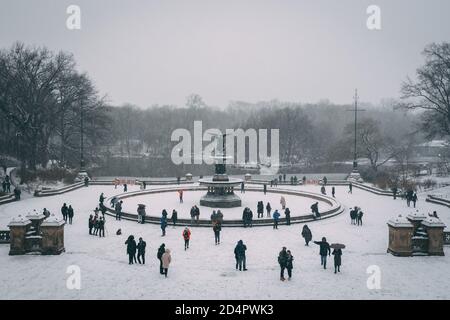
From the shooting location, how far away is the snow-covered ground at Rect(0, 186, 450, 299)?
1369 cm

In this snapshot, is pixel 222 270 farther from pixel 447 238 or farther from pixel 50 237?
pixel 447 238

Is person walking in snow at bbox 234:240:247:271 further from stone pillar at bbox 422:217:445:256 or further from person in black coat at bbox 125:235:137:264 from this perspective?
stone pillar at bbox 422:217:445:256

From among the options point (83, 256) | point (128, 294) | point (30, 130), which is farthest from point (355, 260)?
point (30, 130)

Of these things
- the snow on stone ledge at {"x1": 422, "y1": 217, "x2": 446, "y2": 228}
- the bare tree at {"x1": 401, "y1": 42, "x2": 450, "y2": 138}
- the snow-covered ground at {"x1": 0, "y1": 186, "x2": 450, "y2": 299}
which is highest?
the bare tree at {"x1": 401, "y1": 42, "x2": 450, "y2": 138}

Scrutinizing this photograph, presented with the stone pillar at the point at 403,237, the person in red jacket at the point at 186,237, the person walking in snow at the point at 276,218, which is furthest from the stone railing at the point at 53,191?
the stone pillar at the point at 403,237

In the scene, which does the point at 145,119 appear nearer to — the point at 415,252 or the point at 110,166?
the point at 110,166

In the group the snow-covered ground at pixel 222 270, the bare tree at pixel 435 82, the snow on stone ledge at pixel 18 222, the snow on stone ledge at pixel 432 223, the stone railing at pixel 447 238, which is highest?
the bare tree at pixel 435 82

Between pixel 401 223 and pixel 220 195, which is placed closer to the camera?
pixel 401 223

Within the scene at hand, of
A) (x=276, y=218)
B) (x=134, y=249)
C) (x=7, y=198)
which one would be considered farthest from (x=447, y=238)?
(x=7, y=198)

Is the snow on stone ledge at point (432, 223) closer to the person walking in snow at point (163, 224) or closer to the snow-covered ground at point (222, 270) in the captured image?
the snow-covered ground at point (222, 270)

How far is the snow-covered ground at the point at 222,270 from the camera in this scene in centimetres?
1369

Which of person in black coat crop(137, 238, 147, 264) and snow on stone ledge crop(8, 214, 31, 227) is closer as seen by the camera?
person in black coat crop(137, 238, 147, 264)

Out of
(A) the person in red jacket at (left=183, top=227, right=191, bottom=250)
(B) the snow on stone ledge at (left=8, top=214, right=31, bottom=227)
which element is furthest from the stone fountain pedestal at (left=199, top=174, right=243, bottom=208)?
(B) the snow on stone ledge at (left=8, top=214, right=31, bottom=227)

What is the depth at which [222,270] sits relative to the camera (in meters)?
16.1
